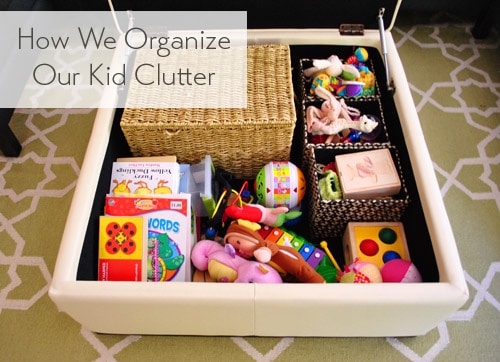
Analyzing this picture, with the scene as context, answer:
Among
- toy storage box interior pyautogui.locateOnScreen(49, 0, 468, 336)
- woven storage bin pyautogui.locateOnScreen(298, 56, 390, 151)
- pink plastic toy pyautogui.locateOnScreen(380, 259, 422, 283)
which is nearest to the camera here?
toy storage box interior pyautogui.locateOnScreen(49, 0, 468, 336)

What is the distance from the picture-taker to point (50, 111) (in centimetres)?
186

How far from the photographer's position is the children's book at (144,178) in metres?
1.31

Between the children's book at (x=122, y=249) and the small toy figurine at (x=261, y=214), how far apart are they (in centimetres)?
26

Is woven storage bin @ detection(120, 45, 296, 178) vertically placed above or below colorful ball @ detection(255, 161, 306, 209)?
above

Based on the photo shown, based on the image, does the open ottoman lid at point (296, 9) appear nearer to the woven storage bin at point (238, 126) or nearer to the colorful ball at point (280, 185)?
the woven storage bin at point (238, 126)

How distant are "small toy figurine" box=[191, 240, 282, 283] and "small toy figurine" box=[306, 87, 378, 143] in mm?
447

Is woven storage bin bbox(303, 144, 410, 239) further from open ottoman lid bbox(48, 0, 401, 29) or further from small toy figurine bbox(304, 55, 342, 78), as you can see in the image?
open ottoman lid bbox(48, 0, 401, 29)

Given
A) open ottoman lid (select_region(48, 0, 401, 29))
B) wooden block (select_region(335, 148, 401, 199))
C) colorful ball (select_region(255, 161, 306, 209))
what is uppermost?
open ottoman lid (select_region(48, 0, 401, 29))

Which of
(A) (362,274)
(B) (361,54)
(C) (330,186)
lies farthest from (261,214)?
(B) (361,54)

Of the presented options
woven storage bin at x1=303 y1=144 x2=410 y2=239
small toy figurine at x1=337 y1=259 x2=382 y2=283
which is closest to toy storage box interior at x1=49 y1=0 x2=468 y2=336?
woven storage bin at x1=303 y1=144 x2=410 y2=239

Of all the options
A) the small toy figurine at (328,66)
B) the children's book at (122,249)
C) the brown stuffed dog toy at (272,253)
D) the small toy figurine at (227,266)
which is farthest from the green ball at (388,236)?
the children's book at (122,249)

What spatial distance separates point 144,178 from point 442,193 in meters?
1.03

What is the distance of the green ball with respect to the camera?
132 centimetres

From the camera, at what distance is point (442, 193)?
1.63 meters
